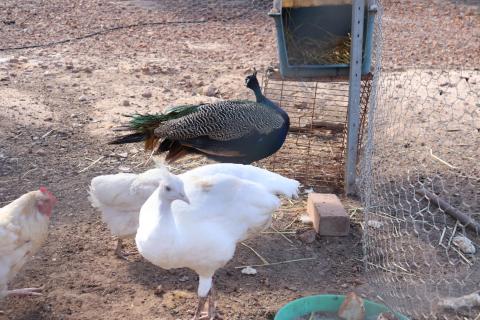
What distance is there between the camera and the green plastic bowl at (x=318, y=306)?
3045 millimetres

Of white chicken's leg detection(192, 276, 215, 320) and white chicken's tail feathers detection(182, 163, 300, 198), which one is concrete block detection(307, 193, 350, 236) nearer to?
white chicken's tail feathers detection(182, 163, 300, 198)

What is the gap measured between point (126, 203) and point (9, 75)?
349 centimetres

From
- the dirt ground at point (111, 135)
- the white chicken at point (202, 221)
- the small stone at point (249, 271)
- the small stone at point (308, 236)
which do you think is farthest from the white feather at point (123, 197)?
the small stone at point (308, 236)

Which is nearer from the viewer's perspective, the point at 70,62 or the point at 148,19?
the point at 70,62

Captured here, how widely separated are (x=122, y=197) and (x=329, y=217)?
1228 mm

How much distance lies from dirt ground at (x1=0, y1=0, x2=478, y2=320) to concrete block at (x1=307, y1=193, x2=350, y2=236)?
0.06m

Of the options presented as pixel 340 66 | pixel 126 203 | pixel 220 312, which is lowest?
pixel 220 312

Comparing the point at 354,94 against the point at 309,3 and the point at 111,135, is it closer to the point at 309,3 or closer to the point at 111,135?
the point at 309,3

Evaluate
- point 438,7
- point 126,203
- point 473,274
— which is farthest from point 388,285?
point 438,7

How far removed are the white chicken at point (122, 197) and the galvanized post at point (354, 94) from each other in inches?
56.1

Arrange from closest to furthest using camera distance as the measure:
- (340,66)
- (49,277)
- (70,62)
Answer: (49,277), (340,66), (70,62)

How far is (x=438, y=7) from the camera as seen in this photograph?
32.6ft

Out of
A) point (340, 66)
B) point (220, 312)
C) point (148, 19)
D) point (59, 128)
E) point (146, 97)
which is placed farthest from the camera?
point (148, 19)

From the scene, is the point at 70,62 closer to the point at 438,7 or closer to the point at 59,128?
the point at 59,128
